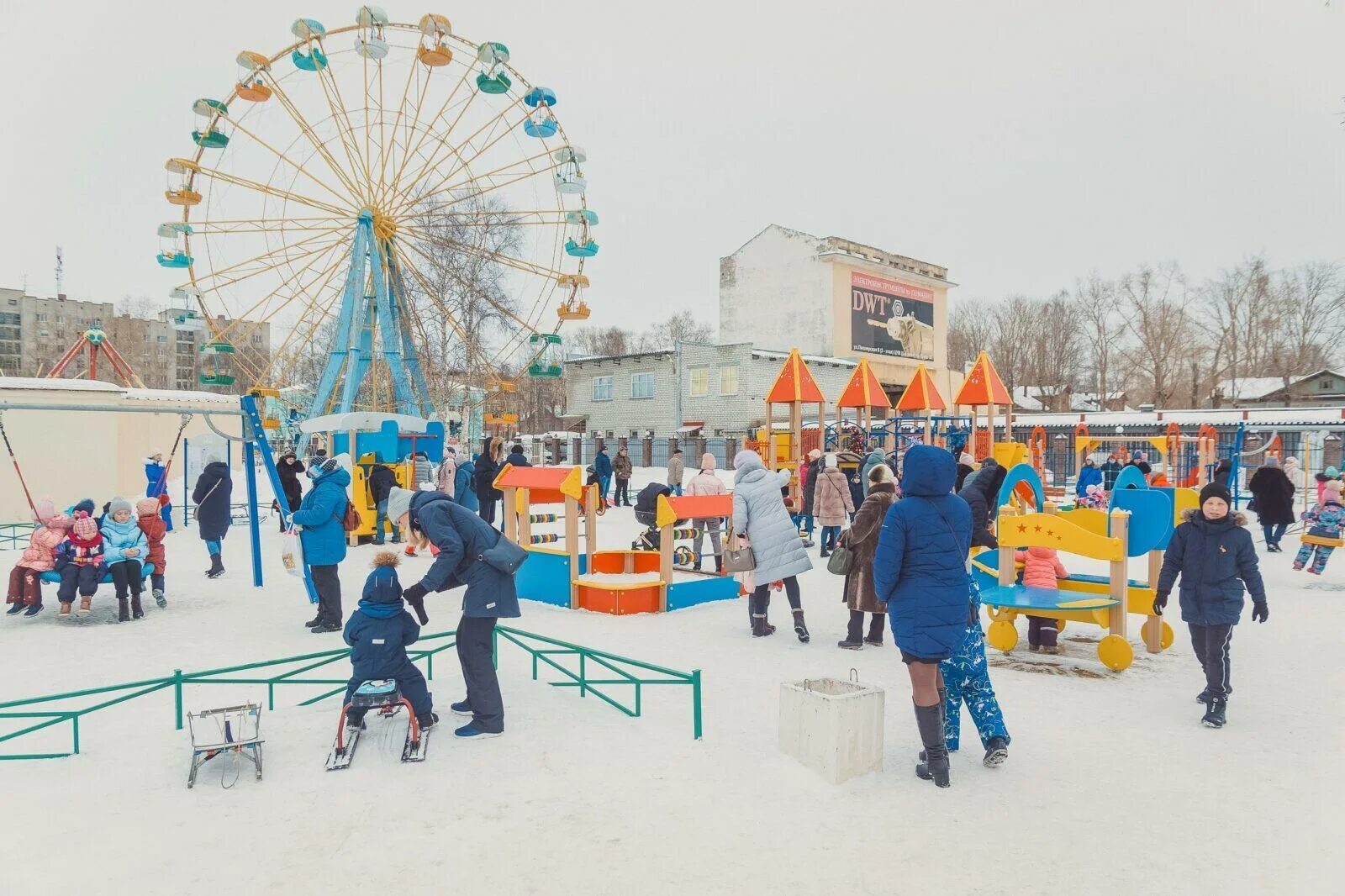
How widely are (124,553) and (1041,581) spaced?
8963 millimetres

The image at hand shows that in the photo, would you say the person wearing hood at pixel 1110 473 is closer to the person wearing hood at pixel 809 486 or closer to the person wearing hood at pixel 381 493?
the person wearing hood at pixel 809 486

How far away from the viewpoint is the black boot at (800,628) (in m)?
8.02

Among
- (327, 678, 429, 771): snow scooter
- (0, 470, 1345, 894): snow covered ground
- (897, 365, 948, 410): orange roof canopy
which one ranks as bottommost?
(0, 470, 1345, 894): snow covered ground

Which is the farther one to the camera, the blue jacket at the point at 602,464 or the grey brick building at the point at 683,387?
the grey brick building at the point at 683,387

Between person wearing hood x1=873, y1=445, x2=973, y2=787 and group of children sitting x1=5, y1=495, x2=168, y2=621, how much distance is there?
792 cm

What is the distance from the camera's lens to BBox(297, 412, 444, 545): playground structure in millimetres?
15227

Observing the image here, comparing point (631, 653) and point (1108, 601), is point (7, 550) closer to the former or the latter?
point (631, 653)

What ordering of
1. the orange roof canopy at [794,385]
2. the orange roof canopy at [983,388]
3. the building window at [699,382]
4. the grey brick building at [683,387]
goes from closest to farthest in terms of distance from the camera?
the orange roof canopy at [794,385] → the orange roof canopy at [983,388] → the grey brick building at [683,387] → the building window at [699,382]

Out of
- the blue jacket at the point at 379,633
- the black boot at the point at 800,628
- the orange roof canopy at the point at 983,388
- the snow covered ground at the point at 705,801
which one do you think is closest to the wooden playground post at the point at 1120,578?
the snow covered ground at the point at 705,801

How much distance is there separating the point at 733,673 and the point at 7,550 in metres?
13.1

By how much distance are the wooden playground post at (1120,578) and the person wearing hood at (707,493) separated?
4.77 m

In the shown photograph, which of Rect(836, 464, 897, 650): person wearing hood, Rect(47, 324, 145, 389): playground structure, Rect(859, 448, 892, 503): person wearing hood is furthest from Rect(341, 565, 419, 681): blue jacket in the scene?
Rect(47, 324, 145, 389): playground structure

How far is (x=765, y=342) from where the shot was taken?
4819 centimetres

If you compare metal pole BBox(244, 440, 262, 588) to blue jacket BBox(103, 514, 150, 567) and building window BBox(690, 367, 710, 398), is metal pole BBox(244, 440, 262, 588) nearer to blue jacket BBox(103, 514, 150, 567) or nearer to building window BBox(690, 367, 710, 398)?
blue jacket BBox(103, 514, 150, 567)
